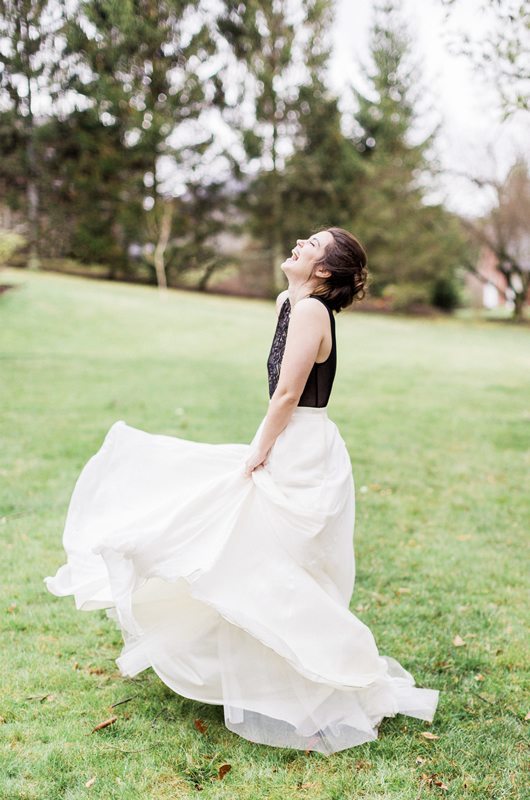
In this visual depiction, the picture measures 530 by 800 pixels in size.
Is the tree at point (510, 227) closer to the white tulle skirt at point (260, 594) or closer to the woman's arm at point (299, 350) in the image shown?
the woman's arm at point (299, 350)

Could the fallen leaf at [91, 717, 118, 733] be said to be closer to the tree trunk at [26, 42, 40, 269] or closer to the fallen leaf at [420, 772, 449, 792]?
the fallen leaf at [420, 772, 449, 792]

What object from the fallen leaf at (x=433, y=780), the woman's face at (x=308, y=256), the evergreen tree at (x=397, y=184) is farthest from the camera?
the evergreen tree at (x=397, y=184)

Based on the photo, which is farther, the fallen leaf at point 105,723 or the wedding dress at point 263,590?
the fallen leaf at point 105,723

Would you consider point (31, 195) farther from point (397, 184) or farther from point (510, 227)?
point (510, 227)

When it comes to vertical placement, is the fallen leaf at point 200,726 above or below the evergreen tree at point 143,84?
below

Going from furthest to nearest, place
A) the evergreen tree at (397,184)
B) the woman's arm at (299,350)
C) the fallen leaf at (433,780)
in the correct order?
the evergreen tree at (397,184), the woman's arm at (299,350), the fallen leaf at (433,780)

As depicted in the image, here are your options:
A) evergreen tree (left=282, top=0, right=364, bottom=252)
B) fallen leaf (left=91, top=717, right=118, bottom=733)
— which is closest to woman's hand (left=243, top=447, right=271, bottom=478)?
fallen leaf (left=91, top=717, right=118, bottom=733)

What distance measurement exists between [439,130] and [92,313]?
2145 centimetres

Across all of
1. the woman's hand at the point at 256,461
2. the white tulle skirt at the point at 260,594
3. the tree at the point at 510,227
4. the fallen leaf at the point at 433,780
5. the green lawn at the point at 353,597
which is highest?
the tree at the point at 510,227

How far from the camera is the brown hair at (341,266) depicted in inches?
123

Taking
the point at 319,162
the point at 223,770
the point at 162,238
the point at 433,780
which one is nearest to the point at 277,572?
the point at 223,770

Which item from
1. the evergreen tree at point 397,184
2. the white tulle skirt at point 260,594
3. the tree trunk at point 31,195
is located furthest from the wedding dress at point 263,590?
the evergreen tree at point 397,184

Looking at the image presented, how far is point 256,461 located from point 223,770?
51.3 inches

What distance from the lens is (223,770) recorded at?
9.68ft
